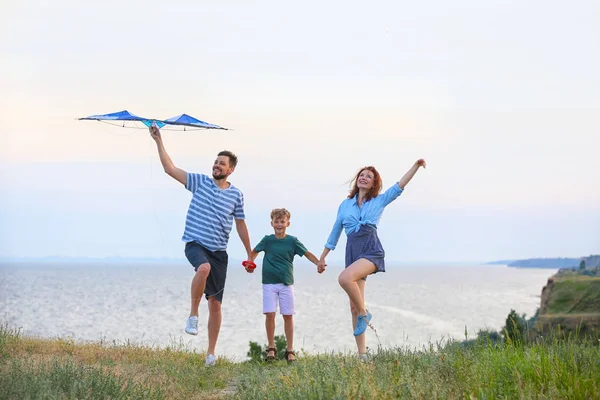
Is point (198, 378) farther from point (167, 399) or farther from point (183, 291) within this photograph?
point (183, 291)

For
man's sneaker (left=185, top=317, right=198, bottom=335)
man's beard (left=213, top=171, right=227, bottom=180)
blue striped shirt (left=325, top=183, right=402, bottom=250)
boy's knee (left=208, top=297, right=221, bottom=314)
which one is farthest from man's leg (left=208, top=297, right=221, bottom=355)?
blue striped shirt (left=325, top=183, right=402, bottom=250)

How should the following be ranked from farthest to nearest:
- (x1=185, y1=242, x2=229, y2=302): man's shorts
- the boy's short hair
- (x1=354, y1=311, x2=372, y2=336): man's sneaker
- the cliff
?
the cliff
the boy's short hair
(x1=185, y1=242, x2=229, y2=302): man's shorts
(x1=354, y1=311, x2=372, y2=336): man's sneaker

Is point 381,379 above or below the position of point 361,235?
below

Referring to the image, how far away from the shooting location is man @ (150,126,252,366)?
10.4 meters

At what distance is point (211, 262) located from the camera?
1055 cm

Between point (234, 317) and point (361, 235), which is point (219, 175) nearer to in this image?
point (361, 235)

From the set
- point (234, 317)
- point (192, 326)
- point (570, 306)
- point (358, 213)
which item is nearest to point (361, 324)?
point (358, 213)

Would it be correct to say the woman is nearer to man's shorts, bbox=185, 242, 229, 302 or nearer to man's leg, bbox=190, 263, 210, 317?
man's shorts, bbox=185, 242, 229, 302

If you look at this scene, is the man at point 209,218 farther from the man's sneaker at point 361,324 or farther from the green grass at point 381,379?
the man's sneaker at point 361,324

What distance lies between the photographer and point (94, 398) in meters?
7.48

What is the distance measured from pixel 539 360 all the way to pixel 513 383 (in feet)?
1.89

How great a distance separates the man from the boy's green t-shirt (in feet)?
2.53

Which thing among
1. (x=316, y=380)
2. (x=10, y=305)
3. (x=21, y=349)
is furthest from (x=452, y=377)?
(x=10, y=305)

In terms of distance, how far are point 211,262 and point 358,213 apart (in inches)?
82.6
